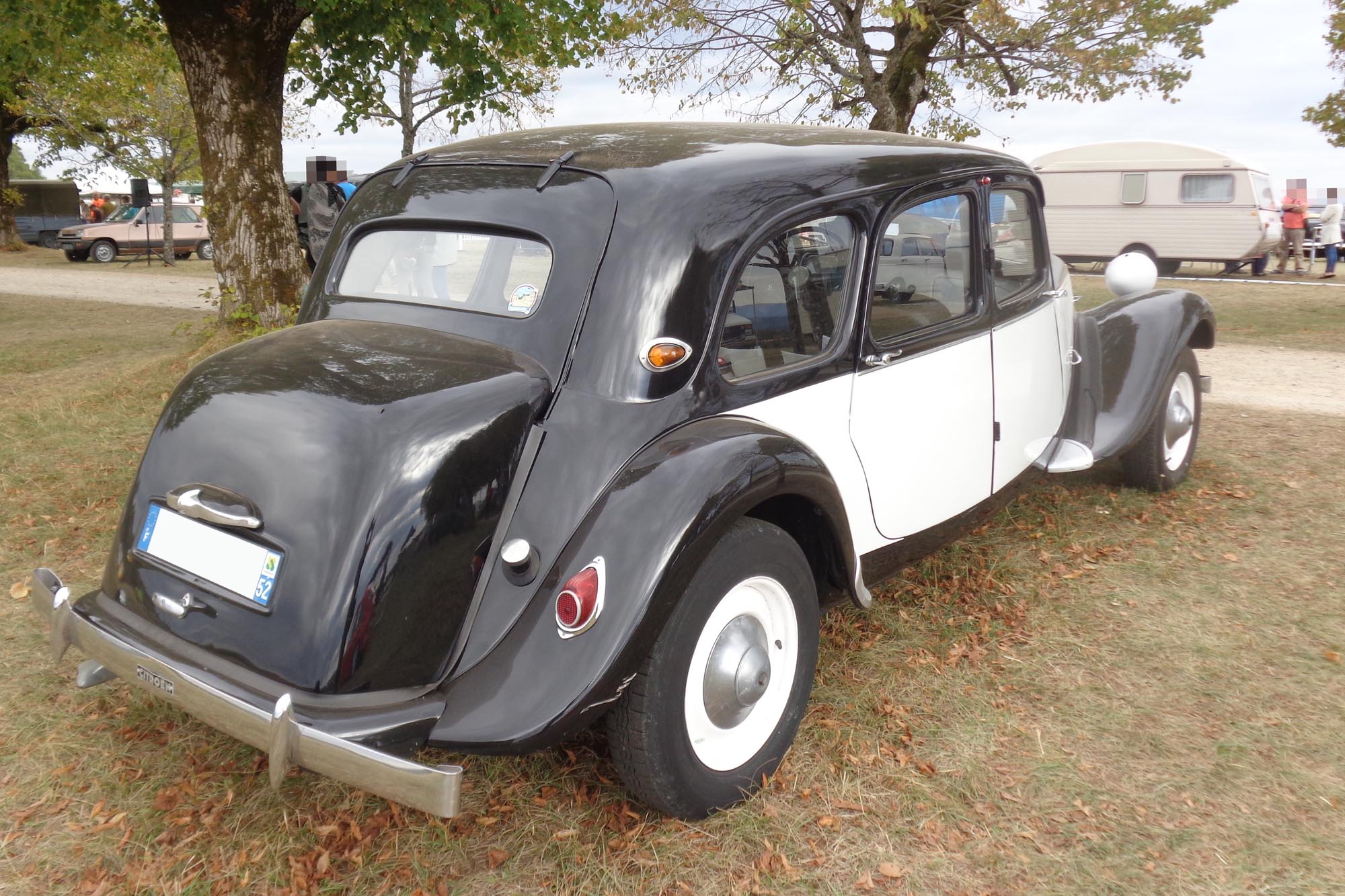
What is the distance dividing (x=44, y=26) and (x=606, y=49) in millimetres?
9095

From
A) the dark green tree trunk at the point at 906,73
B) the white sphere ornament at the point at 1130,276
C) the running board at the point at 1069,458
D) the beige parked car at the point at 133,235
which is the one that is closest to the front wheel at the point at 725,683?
the running board at the point at 1069,458

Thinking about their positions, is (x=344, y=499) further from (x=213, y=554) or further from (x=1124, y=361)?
(x=1124, y=361)

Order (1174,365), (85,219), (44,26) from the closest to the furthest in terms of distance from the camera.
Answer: (1174,365) → (44,26) → (85,219)

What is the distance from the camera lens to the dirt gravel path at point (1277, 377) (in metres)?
8.23

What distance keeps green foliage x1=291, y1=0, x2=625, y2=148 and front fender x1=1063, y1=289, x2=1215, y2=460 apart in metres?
6.01

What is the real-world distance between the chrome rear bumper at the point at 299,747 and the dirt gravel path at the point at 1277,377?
7.85m

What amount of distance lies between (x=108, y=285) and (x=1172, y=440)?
65.6ft

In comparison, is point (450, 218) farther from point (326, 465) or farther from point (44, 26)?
point (44, 26)

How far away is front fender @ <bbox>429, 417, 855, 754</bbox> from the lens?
2367mm

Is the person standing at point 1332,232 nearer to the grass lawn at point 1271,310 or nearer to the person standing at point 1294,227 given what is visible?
the person standing at point 1294,227

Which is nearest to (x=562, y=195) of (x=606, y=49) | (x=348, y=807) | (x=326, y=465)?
(x=326, y=465)

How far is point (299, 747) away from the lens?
2234mm

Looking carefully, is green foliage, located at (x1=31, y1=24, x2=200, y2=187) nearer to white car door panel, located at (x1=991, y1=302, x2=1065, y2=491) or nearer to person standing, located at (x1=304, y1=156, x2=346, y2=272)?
person standing, located at (x1=304, y1=156, x2=346, y2=272)

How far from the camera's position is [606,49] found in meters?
16.2
